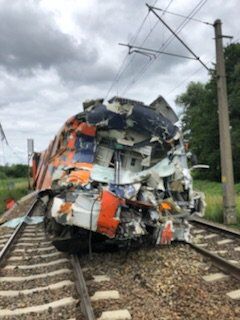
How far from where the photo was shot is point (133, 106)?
966 cm

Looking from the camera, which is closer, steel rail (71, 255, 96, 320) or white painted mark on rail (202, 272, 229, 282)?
steel rail (71, 255, 96, 320)

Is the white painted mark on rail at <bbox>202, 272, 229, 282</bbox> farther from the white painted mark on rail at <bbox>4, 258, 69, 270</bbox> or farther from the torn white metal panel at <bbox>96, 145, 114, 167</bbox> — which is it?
the torn white metal panel at <bbox>96, 145, 114, 167</bbox>

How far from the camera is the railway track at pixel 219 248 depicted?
730 cm

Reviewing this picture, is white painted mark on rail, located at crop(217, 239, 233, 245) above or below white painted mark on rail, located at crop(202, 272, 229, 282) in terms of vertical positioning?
above

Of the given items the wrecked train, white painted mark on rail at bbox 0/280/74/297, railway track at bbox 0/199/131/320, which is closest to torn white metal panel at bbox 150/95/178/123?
the wrecked train

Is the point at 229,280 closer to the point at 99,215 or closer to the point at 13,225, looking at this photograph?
the point at 99,215

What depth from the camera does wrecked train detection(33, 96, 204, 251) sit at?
8.10 metres

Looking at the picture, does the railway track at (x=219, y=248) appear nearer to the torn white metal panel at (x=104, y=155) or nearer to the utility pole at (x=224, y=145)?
the utility pole at (x=224, y=145)

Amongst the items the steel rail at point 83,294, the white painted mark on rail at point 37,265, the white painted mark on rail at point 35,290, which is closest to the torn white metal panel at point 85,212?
the steel rail at point 83,294

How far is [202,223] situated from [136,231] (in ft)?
19.2

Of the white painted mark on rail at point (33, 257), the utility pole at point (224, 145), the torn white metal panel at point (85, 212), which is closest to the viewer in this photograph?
the torn white metal panel at point (85, 212)

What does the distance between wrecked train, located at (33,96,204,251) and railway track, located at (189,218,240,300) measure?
2.63 feet

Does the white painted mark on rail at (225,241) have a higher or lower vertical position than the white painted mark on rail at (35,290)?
higher

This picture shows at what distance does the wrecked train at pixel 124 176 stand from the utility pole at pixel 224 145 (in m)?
4.56
